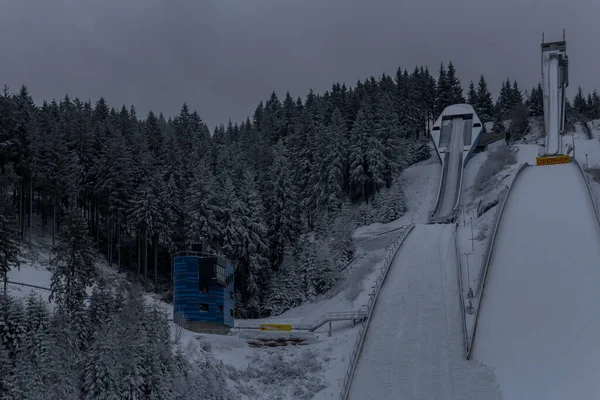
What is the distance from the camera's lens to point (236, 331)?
45.6 m

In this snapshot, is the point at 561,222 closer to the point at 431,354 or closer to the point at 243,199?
the point at 431,354

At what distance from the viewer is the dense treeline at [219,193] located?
6019 cm

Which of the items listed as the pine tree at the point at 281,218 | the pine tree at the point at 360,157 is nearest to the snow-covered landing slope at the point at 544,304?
the pine tree at the point at 281,218

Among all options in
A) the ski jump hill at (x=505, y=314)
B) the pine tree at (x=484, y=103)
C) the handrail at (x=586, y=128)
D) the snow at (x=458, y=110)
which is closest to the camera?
the ski jump hill at (x=505, y=314)

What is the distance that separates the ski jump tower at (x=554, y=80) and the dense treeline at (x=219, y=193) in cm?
1481

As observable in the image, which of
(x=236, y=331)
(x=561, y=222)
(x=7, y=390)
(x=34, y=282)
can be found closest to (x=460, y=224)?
(x=561, y=222)

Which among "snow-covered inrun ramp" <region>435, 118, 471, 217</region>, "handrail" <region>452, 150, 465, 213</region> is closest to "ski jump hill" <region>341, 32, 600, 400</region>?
"handrail" <region>452, 150, 465, 213</region>

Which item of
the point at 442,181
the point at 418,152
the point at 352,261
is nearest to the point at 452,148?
the point at 418,152

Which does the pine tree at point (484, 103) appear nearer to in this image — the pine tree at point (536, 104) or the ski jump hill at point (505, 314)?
the pine tree at point (536, 104)

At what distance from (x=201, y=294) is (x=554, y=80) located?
5676 centimetres

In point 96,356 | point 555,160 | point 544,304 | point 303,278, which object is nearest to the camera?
point 96,356

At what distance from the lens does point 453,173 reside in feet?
260

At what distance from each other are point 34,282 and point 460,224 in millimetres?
33660

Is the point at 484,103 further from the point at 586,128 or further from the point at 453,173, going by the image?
the point at 453,173
